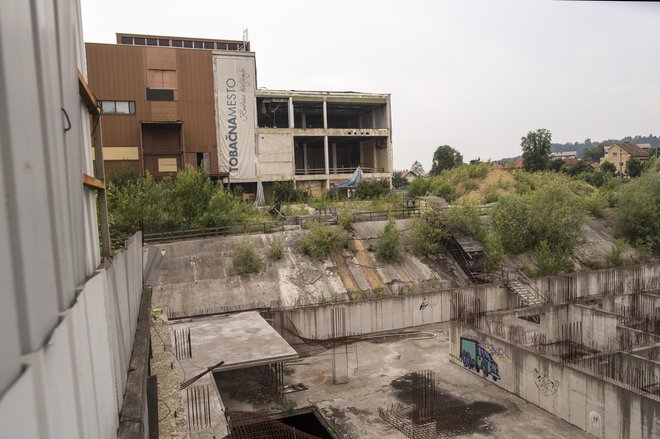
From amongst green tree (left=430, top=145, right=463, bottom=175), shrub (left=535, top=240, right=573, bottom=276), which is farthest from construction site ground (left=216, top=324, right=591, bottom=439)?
green tree (left=430, top=145, right=463, bottom=175)

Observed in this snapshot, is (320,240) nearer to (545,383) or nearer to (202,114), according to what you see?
(545,383)

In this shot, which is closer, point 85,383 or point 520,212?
point 85,383

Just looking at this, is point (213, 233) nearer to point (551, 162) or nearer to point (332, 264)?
point (332, 264)

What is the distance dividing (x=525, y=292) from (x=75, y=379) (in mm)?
27184

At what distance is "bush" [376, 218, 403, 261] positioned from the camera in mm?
30766

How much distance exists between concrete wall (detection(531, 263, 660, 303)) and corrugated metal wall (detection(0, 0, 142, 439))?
93.0 feet

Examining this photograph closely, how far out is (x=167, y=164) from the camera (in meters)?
44.8

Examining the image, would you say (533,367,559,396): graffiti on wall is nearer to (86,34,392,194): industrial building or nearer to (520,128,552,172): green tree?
(86,34,392,194): industrial building

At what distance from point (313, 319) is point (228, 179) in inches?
1014

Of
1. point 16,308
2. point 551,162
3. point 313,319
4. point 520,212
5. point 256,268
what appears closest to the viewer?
point 16,308

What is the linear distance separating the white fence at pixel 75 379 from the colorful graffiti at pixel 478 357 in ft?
51.0

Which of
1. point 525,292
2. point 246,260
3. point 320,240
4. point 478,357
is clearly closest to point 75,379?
point 478,357

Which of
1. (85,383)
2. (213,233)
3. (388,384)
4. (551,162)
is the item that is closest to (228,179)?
(213,233)

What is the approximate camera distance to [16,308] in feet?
6.44
